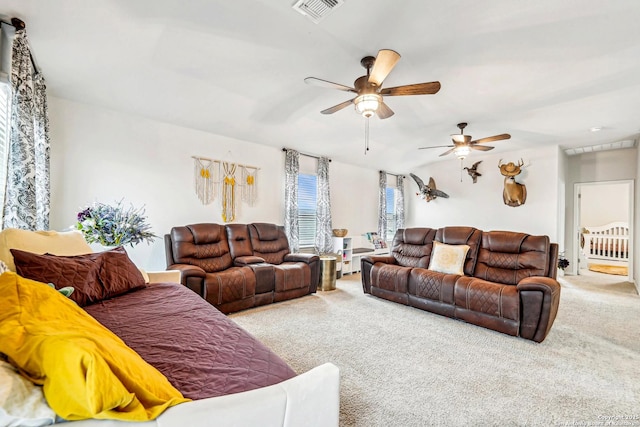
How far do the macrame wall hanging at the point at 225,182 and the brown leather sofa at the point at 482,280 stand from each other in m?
2.31

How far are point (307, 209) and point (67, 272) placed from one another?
4149mm

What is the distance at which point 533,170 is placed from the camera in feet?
19.3

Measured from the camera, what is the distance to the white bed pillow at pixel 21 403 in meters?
0.63

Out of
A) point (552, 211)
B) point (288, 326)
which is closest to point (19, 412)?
point (288, 326)

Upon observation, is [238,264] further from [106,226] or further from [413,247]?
[413,247]

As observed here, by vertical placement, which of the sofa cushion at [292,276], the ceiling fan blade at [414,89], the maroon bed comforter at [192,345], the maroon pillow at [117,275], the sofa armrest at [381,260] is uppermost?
the ceiling fan blade at [414,89]

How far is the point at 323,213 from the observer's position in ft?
19.1

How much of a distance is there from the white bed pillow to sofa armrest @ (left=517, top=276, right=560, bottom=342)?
3429 mm

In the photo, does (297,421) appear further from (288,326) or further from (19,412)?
(288,326)

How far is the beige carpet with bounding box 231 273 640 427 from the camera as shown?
1805 millimetres

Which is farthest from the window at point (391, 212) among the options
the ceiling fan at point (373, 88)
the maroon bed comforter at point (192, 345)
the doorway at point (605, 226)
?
the maroon bed comforter at point (192, 345)

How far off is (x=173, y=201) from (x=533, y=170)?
6.75 m

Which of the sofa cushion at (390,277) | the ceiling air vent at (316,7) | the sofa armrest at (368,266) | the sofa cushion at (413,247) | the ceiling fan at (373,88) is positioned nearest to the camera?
the ceiling air vent at (316,7)

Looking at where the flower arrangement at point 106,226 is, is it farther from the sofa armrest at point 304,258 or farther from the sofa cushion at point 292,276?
the sofa armrest at point 304,258
